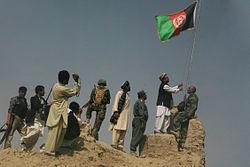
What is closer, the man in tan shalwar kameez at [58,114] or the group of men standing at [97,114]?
the man in tan shalwar kameez at [58,114]

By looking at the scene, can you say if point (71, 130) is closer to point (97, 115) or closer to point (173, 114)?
point (97, 115)

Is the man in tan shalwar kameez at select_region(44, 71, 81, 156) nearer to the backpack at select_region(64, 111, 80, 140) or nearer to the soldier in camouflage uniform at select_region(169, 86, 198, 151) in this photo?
the backpack at select_region(64, 111, 80, 140)

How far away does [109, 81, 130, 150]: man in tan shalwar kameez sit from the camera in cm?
1052

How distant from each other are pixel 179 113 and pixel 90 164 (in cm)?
484

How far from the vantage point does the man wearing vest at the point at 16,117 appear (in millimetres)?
9211

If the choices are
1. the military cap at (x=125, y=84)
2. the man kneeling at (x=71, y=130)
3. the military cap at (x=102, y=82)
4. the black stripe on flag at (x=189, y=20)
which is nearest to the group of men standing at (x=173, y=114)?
the military cap at (x=125, y=84)

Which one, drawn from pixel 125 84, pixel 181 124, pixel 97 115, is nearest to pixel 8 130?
pixel 97 115

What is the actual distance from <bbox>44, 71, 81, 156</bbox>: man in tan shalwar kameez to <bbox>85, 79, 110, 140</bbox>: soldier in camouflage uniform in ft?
6.41

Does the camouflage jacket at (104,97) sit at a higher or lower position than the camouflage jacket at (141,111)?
higher

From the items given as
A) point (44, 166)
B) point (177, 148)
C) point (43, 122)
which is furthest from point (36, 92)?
point (177, 148)

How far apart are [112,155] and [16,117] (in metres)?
3.04

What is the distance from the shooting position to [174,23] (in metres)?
12.9

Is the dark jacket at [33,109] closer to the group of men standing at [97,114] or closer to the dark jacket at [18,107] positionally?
the group of men standing at [97,114]

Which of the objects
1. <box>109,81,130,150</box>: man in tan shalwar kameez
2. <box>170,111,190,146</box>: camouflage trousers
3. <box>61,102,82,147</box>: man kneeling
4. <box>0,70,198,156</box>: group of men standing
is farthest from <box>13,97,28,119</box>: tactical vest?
<box>170,111,190,146</box>: camouflage trousers
